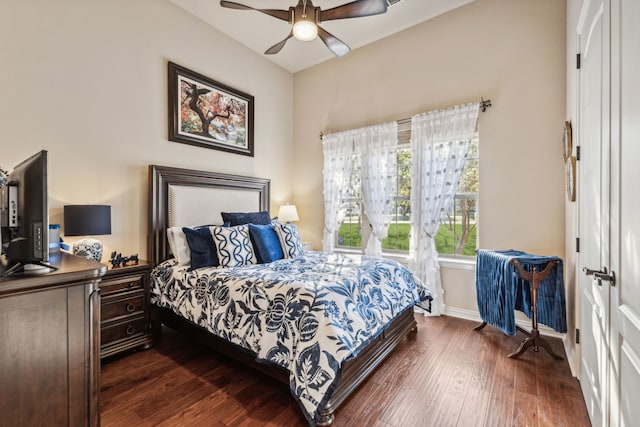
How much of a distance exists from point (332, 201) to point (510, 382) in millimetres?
2866

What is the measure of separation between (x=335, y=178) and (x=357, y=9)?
7.35 ft

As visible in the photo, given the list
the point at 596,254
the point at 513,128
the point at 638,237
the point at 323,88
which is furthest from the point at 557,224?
the point at 323,88

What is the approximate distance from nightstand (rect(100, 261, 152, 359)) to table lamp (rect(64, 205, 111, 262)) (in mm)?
214

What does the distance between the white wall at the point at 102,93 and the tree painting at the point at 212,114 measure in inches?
8.2

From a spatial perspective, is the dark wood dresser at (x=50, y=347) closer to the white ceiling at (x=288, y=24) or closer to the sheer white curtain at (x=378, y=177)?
the sheer white curtain at (x=378, y=177)

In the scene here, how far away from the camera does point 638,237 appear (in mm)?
1021

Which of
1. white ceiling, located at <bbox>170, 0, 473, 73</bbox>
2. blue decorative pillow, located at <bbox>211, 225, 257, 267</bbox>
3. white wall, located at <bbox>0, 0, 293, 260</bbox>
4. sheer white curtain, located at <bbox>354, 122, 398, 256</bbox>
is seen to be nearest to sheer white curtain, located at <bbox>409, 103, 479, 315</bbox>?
sheer white curtain, located at <bbox>354, 122, 398, 256</bbox>

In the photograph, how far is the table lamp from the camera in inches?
92.3

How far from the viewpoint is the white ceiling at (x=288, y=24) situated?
3275mm

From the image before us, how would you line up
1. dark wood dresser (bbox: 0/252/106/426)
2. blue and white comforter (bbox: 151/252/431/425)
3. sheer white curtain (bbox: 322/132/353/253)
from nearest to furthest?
dark wood dresser (bbox: 0/252/106/426)
blue and white comforter (bbox: 151/252/431/425)
sheer white curtain (bbox: 322/132/353/253)

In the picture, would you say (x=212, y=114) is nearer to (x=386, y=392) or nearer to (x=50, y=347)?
(x=50, y=347)

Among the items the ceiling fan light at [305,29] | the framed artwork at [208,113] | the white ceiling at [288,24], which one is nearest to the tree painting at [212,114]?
the framed artwork at [208,113]

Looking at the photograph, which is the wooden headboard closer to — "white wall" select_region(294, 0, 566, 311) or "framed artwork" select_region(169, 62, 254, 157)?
"framed artwork" select_region(169, 62, 254, 157)

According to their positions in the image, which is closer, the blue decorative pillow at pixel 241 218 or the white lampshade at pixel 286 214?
the blue decorative pillow at pixel 241 218
